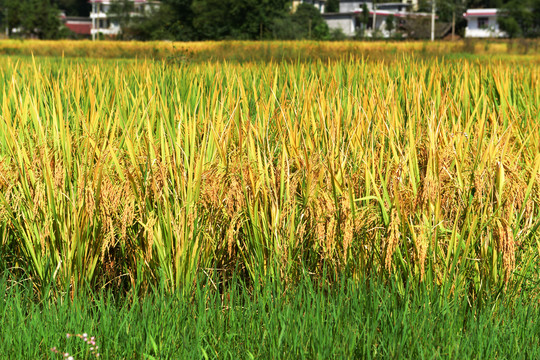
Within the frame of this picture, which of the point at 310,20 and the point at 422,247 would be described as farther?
the point at 310,20

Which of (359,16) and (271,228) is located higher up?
(359,16)

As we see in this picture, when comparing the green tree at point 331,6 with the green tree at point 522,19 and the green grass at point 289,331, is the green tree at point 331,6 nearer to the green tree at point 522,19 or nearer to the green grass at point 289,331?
the green tree at point 522,19

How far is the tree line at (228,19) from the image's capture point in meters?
38.3

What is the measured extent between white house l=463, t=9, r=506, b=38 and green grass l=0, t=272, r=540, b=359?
59.2 meters

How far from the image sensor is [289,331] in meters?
2.09

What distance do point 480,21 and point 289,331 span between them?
62860 millimetres

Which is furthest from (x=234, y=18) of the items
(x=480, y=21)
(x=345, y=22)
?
(x=345, y=22)

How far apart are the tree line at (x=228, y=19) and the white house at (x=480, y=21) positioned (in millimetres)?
1510

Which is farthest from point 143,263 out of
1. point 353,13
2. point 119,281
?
point 353,13

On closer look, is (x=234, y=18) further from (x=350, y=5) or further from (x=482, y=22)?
(x=350, y=5)

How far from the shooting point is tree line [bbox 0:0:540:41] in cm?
3834

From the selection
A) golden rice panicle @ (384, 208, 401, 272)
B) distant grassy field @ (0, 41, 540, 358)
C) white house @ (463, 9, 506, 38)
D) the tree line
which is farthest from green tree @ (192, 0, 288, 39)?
golden rice panicle @ (384, 208, 401, 272)

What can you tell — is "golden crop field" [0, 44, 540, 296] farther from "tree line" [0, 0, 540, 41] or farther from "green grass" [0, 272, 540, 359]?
"tree line" [0, 0, 540, 41]

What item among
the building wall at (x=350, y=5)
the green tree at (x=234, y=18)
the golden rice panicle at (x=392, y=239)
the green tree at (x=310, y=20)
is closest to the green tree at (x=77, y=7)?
the building wall at (x=350, y=5)
